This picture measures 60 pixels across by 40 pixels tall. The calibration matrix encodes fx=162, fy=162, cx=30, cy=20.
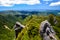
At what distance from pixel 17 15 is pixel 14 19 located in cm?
15

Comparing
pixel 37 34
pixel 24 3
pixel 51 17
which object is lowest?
pixel 37 34

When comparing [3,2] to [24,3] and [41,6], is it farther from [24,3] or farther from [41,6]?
[41,6]

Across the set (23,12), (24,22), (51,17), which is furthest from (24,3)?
(51,17)

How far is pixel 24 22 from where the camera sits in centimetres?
484

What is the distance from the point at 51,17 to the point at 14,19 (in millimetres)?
1115

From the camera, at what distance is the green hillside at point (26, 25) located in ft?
15.3

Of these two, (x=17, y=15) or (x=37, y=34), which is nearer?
(x=37, y=34)

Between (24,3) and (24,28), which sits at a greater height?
(24,3)

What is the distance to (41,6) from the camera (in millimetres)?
4934

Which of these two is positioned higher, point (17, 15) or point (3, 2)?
point (3, 2)

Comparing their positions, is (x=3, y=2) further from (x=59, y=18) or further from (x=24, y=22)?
(x=59, y=18)

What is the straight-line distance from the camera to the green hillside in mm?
4656

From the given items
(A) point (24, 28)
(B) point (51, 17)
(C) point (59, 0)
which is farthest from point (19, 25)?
(C) point (59, 0)

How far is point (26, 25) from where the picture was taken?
4738mm
